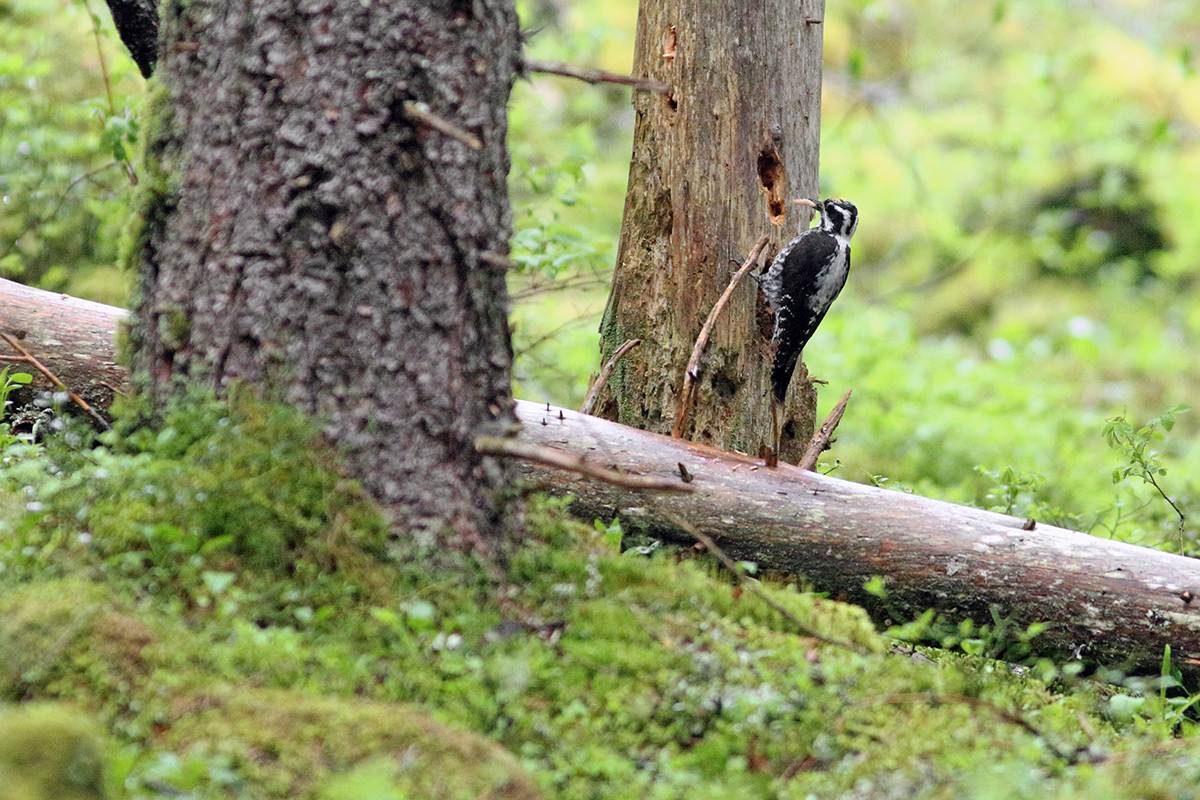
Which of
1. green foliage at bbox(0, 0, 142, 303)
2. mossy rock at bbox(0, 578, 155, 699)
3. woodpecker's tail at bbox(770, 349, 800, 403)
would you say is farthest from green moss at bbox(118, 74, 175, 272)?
green foliage at bbox(0, 0, 142, 303)

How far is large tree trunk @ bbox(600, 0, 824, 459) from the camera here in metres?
3.72

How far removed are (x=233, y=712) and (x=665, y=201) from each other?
257 cm

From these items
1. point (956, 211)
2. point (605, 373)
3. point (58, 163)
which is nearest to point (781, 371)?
point (605, 373)

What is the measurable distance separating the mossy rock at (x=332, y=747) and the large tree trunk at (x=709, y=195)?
210cm

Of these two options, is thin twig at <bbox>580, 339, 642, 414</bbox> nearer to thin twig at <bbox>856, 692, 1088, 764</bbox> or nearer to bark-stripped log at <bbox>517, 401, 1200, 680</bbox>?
bark-stripped log at <bbox>517, 401, 1200, 680</bbox>

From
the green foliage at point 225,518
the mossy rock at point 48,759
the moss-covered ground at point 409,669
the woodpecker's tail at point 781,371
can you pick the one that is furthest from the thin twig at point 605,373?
the mossy rock at point 48,759

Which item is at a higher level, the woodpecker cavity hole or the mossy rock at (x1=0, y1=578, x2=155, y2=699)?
the woodpecker cavity hole

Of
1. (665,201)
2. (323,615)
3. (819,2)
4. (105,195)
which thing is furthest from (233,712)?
(105,195)

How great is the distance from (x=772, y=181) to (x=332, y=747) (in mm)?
2828

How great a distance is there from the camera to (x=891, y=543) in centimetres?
316

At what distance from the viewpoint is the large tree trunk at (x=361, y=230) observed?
2.21 meters

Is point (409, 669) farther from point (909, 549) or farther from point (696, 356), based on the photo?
point (696, 356)

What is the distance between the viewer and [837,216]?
15.0ft

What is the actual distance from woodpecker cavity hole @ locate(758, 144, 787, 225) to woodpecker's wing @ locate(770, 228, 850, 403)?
0.14 m
